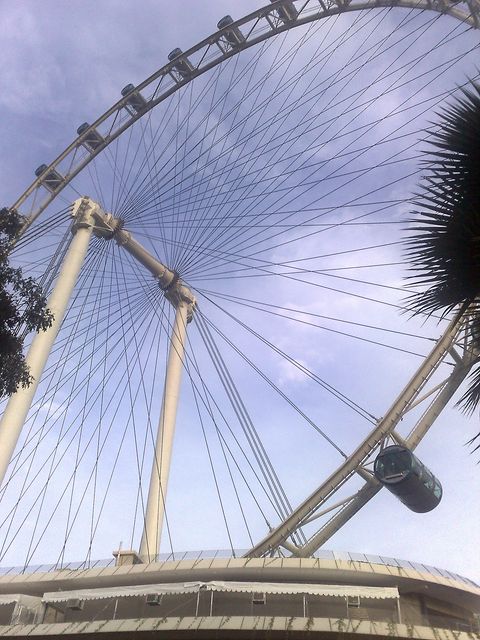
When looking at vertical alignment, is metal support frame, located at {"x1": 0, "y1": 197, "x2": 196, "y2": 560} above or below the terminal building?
above

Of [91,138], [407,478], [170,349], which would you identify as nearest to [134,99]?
[91,138]

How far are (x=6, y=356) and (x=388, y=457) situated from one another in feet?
68.6

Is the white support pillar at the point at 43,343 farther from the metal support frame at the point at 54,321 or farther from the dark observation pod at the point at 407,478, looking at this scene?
the dark observation pod at the point at 407,478

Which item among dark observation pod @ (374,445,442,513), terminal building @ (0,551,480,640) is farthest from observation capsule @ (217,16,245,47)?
terminal building @ (0,551,480,640)

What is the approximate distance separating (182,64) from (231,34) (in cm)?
410

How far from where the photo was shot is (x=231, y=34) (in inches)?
1431

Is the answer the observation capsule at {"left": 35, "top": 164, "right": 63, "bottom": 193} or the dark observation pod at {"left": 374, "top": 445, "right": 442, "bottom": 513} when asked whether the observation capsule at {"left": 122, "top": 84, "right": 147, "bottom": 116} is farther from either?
the dark observation pod at {"left": 374, "top": 445, "right": 442, "bottom": 513}

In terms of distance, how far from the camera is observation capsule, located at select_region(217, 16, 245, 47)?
A: 3622 cm

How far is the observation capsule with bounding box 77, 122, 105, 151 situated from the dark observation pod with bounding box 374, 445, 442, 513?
27.0 meters

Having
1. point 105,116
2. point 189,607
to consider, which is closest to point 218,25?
point 105,116

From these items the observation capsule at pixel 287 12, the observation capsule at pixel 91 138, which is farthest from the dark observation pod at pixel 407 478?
the observation capsule at pixel 91 138

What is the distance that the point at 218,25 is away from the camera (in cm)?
3694

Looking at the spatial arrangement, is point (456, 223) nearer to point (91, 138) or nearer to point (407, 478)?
point (407, 478)

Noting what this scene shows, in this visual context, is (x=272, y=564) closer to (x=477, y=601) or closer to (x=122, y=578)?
(x=122, y=578)
